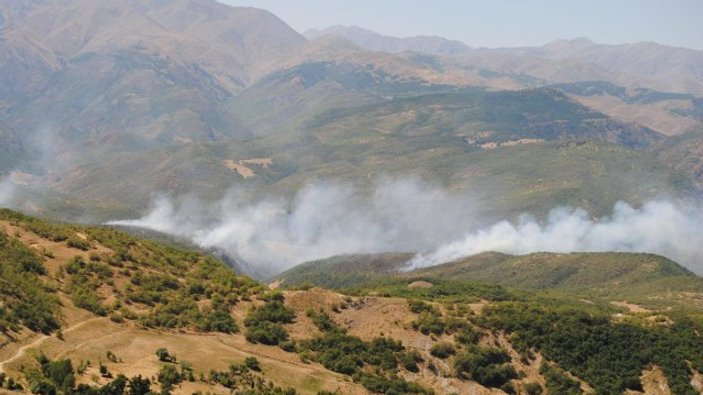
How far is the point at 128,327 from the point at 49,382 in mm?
27379

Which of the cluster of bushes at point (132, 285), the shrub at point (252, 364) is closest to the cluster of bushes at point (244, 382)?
the shrub at point (252, 364)

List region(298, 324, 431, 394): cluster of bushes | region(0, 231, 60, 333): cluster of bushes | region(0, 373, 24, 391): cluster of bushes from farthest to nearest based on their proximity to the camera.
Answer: region(298, 324, 431, 394): cluster of bushes
region(0, 231, 60, 333): cluster of bushes
region(0, 373, 24, 391): cluster of bushes

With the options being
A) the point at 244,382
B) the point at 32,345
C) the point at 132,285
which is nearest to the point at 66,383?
the point at 32,345

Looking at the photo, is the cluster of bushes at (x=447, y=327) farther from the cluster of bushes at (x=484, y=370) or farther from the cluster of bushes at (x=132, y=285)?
the cluster of bushes at (x=132, y=285)

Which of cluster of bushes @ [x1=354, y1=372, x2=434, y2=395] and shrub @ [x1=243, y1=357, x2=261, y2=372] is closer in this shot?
shrub @ [x1=243, y1=357, x2=261, y2=372]

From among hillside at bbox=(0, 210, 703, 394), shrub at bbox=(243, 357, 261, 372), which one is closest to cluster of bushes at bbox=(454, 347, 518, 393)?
hillside at bbox=(0, 210, 703, 394)

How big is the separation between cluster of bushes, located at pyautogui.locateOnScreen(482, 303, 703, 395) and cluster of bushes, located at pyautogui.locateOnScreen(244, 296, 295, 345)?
33.4 metres

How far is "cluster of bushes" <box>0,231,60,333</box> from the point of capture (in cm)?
7969

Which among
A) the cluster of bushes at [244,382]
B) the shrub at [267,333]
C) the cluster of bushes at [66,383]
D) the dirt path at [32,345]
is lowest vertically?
A: the cluster of bushes at [244,382]

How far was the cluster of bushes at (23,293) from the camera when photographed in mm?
79688

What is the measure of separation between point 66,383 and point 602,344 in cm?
8762

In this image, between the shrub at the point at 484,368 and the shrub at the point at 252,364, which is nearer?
the shrub at the point at 252,364

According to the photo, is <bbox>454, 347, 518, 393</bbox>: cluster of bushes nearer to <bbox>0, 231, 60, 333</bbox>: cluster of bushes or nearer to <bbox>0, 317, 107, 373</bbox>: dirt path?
<bbox>0, 317, 107, 373</bbox>: dirt path

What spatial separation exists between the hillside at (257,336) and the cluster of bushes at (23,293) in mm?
199
